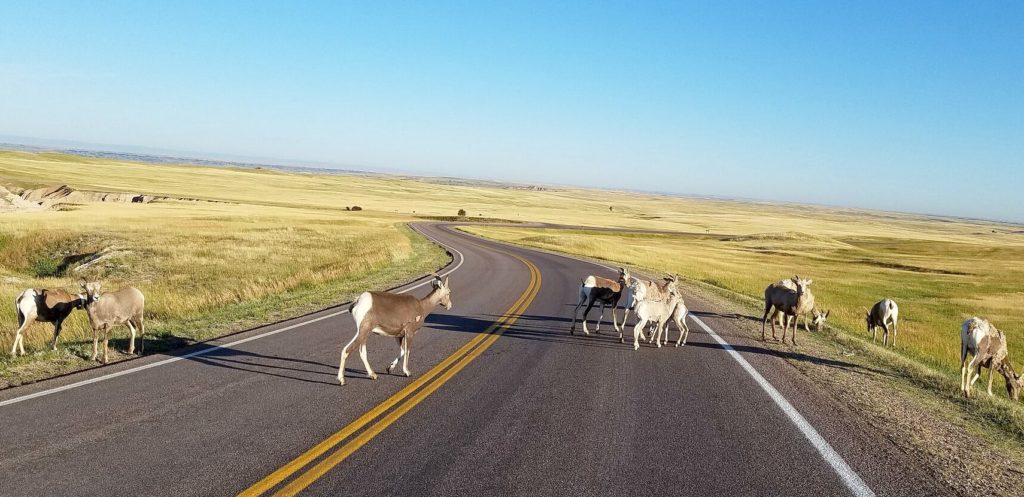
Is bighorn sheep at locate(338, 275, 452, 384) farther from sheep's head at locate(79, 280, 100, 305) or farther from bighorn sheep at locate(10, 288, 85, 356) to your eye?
bighorn sheep at locate(10, 288, 85, 356)

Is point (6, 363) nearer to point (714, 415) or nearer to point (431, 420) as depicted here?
point (431, 420)

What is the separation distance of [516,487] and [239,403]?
4508mm

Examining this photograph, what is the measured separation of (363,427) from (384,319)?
2682mm

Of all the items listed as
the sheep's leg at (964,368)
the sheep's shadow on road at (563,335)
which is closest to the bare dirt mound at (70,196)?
the sheep's shadow on road at (563,335)

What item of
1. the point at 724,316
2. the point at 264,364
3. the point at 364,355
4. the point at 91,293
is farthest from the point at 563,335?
the point at 91,293

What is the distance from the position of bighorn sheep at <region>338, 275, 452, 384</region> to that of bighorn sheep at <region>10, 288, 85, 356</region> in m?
6.23

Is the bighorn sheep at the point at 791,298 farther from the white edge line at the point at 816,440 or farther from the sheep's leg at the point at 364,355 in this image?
the sheep's leg at the point at 364,355

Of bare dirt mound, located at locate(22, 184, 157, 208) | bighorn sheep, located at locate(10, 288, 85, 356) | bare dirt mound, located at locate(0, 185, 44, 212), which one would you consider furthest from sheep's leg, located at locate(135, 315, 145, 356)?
bare dirt mound, located at locate(22, 184, 157, 208)

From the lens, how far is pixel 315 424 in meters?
7.73

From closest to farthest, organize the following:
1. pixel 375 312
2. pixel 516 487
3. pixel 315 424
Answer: pixel 516 487 → pixel 315 424 → pixel 375 312

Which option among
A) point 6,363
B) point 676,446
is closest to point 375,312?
point 676,446

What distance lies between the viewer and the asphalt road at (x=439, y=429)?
616 cm

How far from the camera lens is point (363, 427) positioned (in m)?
7.64

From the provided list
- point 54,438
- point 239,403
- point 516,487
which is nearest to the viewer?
point 516,487
